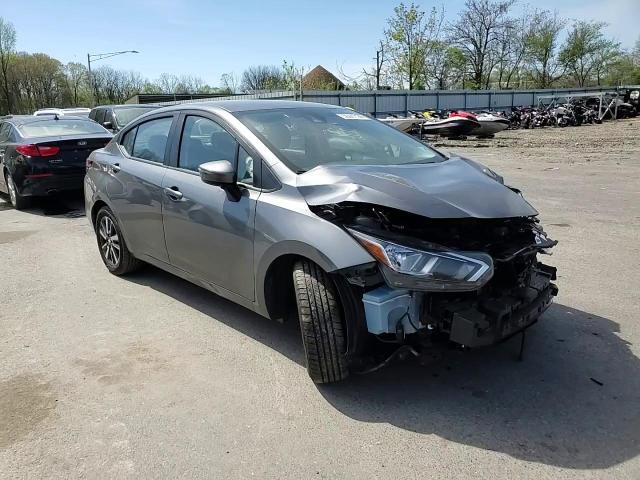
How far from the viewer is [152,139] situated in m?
4.84

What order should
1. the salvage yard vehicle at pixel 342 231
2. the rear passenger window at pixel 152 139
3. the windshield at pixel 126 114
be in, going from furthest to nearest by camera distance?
1. the windshield at pixel 126 114
2. the rear passenger window at pixel 152 139
3. the salvage yard vehicle at pixel 342 231

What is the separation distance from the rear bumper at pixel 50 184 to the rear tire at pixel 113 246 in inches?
149

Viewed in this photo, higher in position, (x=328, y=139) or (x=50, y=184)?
(x=328, y=139)

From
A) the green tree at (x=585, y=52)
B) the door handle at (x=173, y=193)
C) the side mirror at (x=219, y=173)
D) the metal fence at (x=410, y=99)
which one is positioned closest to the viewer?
the side mirror at (x=219, y=173)

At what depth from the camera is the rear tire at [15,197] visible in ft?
30.6

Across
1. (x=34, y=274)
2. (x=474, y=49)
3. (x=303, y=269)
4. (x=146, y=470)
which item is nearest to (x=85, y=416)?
(x=146, y=470)

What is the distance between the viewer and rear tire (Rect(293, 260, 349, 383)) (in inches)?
121

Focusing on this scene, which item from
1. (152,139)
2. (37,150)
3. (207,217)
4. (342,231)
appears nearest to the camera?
(342,231)

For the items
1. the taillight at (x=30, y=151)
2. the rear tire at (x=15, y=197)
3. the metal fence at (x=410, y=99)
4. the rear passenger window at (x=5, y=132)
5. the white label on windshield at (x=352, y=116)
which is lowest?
the rear tire at (x=15, y=197)

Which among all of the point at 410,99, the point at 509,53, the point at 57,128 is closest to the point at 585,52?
the point at 509,53

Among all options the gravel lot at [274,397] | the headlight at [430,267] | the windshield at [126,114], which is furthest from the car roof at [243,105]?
the windshield at [126,114]

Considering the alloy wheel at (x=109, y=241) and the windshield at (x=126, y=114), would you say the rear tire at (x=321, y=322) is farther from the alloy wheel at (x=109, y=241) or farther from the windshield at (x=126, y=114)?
the windshield at (x=126, y=114)

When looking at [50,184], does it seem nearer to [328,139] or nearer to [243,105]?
[243,105]

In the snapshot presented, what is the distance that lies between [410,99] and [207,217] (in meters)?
A: 29.5
